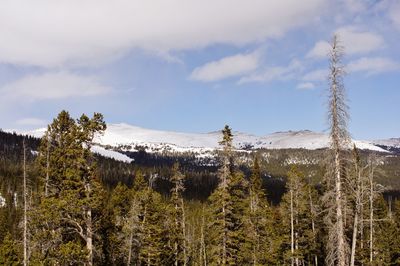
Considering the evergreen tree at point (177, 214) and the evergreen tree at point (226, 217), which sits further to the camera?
the evergreen tree at point (177, 214)

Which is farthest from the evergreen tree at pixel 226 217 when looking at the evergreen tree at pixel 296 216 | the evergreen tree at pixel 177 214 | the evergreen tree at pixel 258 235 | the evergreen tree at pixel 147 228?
the evergreen tree at pixel 296 216

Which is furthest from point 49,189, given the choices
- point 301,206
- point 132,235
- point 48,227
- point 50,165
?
point 301,206

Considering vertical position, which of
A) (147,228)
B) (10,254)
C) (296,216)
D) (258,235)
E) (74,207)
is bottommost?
(10,254)

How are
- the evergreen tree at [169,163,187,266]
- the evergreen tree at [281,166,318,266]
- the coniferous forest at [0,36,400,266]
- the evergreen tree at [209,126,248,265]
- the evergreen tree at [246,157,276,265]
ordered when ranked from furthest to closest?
the evergreen tree at [281,166,318,266] → the evergreen tree at [169,163,187,266] → the evergreen tree at [246,157,276,265] → the evergreen tree at [209,126,248,265] → the coniferous forest at [0,36,400,266]

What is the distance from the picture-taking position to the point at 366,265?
152ft

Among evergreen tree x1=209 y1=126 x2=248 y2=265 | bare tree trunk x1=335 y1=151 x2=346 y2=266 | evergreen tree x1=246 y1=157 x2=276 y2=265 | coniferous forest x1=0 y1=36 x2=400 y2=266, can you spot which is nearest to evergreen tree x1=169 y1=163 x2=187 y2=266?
coniferous forest x1=0 y1=36 x2=400 y2=266

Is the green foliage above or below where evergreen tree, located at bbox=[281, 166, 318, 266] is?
below

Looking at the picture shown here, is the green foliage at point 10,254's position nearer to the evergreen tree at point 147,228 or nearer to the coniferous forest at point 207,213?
the coniferous forest at point 207,213

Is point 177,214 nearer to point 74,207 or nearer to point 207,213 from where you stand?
point 207,213

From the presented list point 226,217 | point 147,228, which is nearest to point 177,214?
point 147,228

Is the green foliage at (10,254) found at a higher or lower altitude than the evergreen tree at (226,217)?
lower

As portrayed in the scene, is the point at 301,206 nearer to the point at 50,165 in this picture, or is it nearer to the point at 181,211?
the point at 181,211

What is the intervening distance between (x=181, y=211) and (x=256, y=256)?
9.75 metres

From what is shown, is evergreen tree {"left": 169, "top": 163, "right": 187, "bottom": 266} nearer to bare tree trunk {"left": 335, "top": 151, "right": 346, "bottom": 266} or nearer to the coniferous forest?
the coniferous forest
